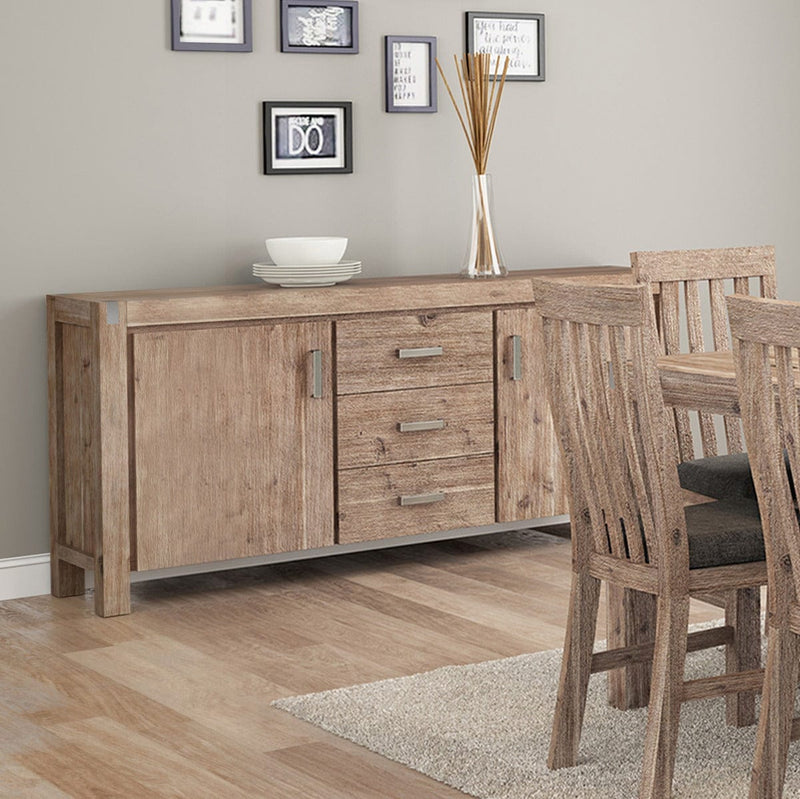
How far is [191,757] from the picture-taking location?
283 centimetres

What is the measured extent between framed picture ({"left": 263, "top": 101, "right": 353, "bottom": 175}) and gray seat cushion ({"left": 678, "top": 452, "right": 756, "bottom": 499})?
1.72 metres

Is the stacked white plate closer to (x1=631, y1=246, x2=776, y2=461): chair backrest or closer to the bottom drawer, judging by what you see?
the bottom drawer

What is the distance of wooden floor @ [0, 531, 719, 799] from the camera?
108 inches

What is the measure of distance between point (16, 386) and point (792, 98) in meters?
2.99

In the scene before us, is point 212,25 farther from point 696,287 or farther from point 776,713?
point 776,713

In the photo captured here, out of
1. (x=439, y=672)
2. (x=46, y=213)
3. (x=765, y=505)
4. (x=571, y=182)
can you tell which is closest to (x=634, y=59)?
(x=571, y=182)

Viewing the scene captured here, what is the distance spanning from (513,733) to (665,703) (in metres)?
0.52

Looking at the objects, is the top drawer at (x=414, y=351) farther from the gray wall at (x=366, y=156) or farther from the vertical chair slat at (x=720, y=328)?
the vertical chair slat at (x=720, y=328)

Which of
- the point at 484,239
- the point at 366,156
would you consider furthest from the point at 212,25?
the point at 484,239

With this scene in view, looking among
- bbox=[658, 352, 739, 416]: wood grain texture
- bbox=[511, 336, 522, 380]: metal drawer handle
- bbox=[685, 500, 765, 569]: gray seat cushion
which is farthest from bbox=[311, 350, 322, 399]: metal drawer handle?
bbox=[685, 500, 765, 569]: gray seat cushion

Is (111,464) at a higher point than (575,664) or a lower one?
higher

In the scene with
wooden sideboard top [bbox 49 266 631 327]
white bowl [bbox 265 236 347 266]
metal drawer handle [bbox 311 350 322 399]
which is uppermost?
white bowl [bbox 265 236 347 266]

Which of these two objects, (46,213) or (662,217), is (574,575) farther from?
(662,217)

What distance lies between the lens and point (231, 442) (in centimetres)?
399
